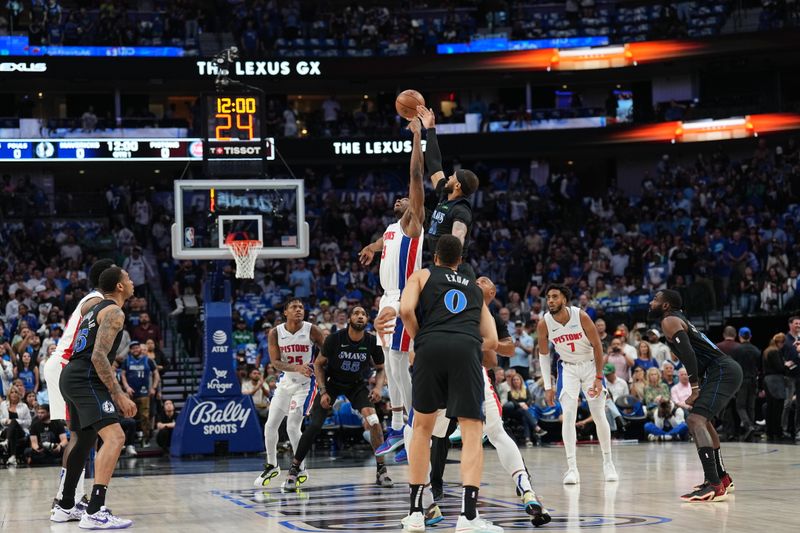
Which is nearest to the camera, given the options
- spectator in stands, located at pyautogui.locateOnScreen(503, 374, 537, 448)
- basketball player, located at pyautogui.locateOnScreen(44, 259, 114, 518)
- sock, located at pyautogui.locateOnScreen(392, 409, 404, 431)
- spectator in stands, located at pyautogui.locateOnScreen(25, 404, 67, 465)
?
basketball player, located at pyautogui.locateOnScreen(44, 259, 114, 518)

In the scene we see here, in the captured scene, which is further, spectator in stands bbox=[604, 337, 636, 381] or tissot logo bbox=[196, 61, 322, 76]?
tissot logo bbox=[196, 61, 322, 76]

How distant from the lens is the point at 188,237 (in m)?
16.9

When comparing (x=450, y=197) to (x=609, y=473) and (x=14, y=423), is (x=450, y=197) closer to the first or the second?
(x=609, y=473)

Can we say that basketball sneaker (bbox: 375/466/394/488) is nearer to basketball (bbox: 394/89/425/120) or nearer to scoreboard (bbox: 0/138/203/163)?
basketball (bbox: 394/89/425/120)

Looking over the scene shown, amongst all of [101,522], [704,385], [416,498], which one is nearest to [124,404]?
[101,522]

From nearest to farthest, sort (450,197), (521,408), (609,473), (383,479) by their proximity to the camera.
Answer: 1. (450,197)
2. (609,473)
3. (383,479)
4. (521,408)

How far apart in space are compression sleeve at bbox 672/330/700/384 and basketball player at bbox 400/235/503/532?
2.86 metres

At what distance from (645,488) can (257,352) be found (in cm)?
1177

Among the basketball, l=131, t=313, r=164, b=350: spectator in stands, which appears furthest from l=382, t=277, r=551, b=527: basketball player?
l=131, t=313, r=164, b=350: spectator in stands

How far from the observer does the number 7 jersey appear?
12.5 metres

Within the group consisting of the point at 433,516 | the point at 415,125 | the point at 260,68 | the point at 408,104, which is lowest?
the point at 433,516

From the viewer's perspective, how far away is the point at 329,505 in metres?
10.4

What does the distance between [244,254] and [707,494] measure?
8902mm

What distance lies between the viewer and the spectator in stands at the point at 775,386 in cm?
1856
